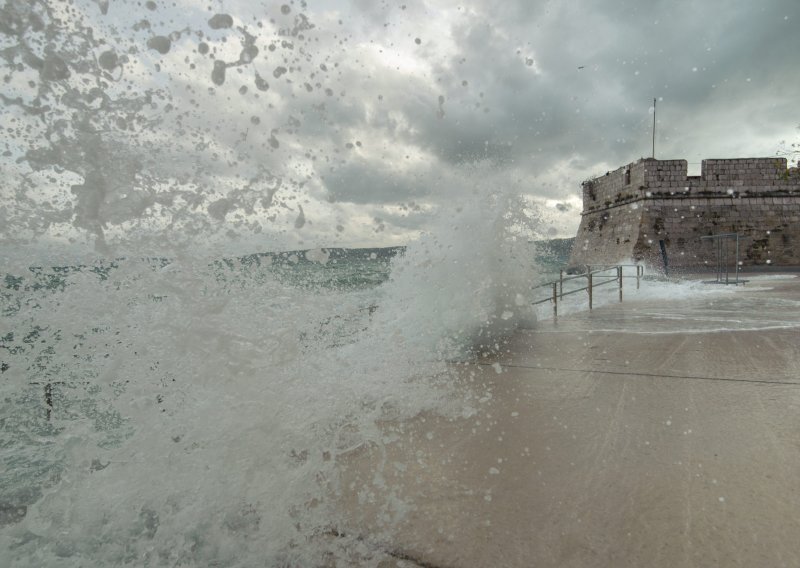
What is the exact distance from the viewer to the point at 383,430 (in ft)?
9.17

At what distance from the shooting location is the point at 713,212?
20469 millimetres

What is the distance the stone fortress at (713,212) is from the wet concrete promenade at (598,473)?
18466mm

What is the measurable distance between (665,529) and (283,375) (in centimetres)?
225

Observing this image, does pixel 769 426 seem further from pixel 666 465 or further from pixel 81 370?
pixel 81 370

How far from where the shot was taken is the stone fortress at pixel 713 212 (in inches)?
792

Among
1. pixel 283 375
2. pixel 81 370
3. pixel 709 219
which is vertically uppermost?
pixel 709 219

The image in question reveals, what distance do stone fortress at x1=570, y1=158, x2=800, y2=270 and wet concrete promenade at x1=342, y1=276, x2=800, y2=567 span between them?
60.6ft

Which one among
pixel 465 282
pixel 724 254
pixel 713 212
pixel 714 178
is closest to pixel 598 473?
pixel 465 282

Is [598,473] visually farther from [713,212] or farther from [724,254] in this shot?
[713,212]

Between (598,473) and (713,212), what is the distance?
22729 millimetres

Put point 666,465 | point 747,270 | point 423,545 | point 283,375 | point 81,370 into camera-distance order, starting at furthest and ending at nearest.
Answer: point 747,270 < point 81,370 < point 283,375 < point 666,465 < point 423,545

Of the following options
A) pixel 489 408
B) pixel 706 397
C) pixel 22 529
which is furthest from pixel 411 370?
pixel 22 529

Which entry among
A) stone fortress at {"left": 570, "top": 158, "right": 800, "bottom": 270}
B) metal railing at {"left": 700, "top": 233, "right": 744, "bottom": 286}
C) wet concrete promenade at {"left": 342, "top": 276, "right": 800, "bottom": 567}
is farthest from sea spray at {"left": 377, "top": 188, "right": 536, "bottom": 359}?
stone fortress at {"left": 570, "top": 158, "right": 800, "bottom": 270}

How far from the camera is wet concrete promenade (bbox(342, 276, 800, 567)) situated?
5.51 ft
